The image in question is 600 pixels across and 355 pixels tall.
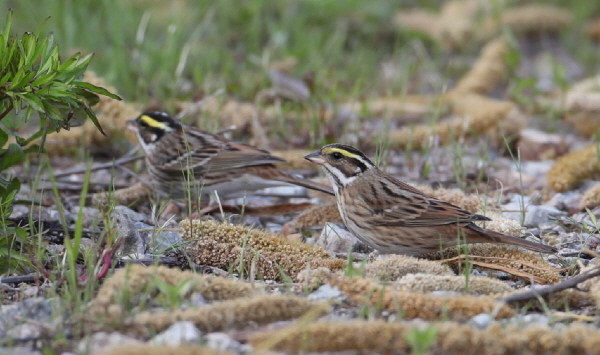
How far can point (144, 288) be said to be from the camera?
3.53 meters

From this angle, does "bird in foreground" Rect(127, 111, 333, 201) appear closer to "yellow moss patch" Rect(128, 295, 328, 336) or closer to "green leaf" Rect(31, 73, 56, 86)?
"green leaf" Rect(31, 73, 56, 86)

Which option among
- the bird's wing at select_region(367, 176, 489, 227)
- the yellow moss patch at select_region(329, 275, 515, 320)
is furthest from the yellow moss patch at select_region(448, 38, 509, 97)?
the yellow moss patch at select_region(329, 275, 515, 320)

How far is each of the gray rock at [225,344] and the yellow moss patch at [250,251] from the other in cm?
114

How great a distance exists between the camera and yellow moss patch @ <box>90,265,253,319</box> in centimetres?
336

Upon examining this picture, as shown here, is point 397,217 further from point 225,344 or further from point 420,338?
point 420,338

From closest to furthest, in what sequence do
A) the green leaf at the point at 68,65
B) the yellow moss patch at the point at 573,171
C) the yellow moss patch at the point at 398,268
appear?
Answer: 1. the yellow moss patch at the point at 398,268
2. the green leaf at the point at 68,65
3. the yellow moss patch at the point at 573,171

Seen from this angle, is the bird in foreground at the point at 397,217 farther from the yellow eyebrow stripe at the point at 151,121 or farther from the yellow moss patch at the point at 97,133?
the yellow moss patch at the point at 97,133

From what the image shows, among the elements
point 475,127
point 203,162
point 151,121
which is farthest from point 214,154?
point 475,127

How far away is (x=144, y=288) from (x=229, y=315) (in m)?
0.47

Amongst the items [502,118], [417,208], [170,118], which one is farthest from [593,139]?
[170,118]

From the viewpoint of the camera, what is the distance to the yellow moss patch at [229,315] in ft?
10.7

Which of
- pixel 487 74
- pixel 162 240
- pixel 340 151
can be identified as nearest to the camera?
pixel 162 240

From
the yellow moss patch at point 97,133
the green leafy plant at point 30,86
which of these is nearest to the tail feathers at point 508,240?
the green leafy plant at point 30,86

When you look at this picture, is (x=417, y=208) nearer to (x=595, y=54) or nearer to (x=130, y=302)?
(x=130, y=302)
